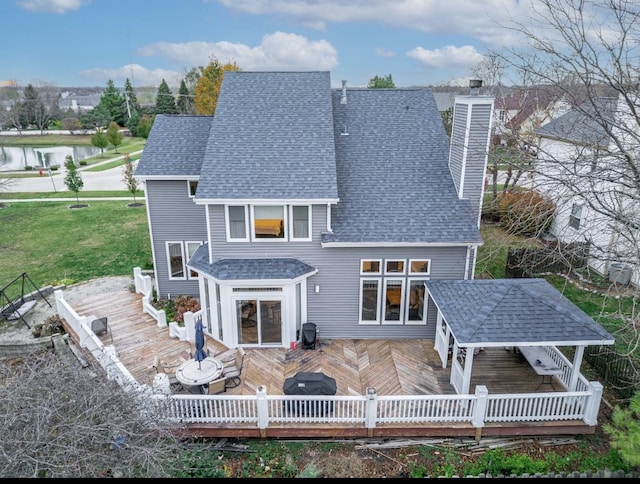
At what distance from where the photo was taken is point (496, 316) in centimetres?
953

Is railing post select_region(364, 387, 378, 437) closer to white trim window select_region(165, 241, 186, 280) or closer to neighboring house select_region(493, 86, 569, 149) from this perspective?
neighboring house select_region(493, 86, 569, 149)

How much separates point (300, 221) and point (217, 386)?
4970mm

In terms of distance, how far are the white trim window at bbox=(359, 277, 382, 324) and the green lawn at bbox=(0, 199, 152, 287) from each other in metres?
11.2

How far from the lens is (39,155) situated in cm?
5931

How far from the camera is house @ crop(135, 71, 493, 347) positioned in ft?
38.0

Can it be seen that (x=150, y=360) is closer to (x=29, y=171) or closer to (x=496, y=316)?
(x=496, y=316)

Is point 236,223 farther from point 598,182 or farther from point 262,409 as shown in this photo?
point 598,182

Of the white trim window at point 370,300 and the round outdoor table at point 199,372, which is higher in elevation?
the white trim window at point 370,300

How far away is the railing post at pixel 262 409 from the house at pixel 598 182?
288 inches

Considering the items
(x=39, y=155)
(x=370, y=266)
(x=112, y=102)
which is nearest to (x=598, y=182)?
Result: (x=370, y=266)

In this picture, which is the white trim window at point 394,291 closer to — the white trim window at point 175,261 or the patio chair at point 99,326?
the white trim window at point 175,261

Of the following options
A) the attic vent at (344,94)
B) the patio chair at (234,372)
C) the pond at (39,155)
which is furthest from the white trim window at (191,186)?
the pond at (39,155)

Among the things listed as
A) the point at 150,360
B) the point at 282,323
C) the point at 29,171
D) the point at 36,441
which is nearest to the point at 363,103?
the point at 282,323

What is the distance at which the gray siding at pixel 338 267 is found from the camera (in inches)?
468
